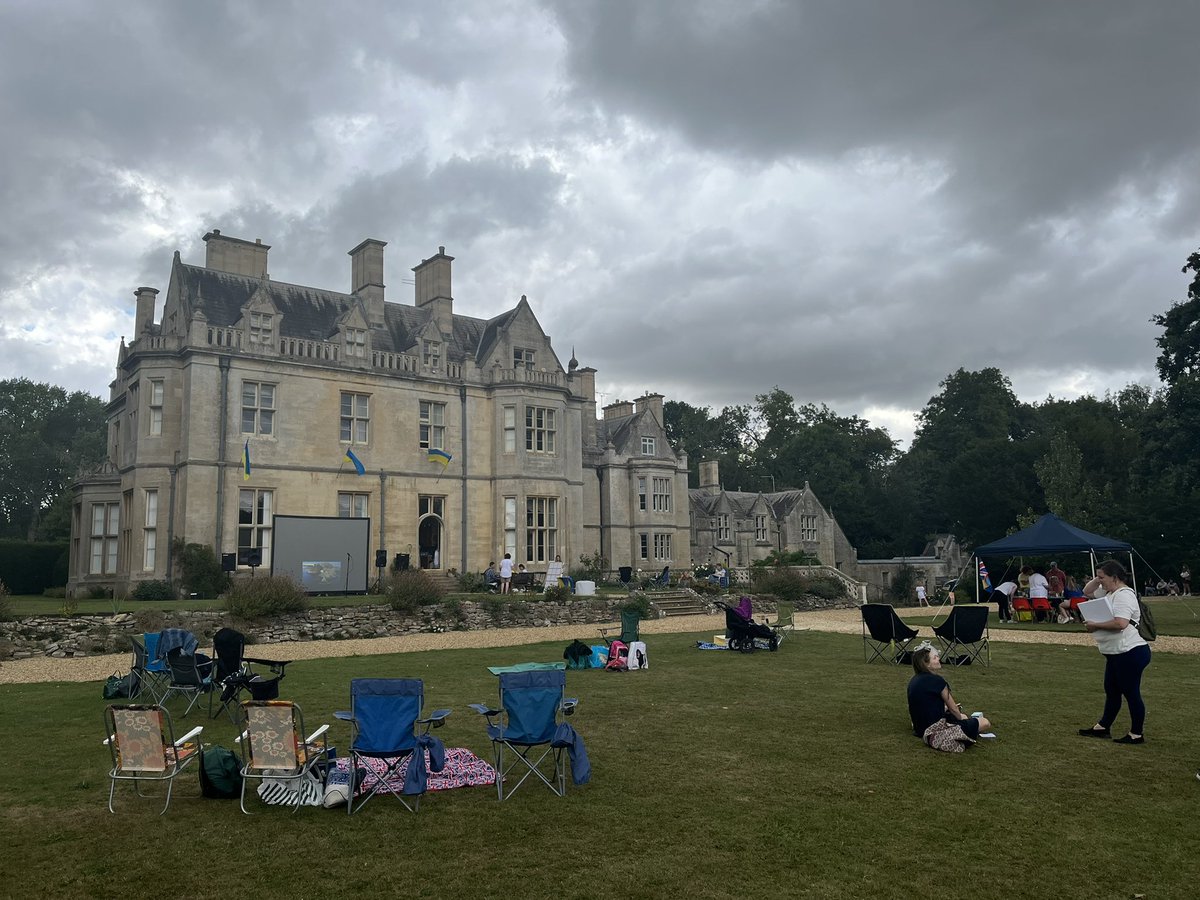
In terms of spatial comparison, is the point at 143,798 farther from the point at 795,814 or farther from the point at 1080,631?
the point at 1080,631

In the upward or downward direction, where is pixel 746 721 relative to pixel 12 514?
downward

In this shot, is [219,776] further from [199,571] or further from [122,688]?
[199,571]

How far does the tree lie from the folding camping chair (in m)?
54.1

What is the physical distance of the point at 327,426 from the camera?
30250mm

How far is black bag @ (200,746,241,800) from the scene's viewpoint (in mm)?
6793

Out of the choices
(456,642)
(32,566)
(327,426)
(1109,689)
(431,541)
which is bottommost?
(456,642)

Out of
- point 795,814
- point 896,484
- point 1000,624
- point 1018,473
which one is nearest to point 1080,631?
point 1000,624

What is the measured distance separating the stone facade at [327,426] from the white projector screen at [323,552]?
916 mm

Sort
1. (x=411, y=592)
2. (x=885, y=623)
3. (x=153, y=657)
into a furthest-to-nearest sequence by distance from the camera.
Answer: (x=411, y=592), (x=885, y=623), (x=153, y=657)

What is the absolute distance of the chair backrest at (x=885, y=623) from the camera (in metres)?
14.4

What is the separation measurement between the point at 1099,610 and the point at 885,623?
21.1 ft

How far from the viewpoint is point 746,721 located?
9.59m

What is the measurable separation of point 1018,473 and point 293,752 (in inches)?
2208

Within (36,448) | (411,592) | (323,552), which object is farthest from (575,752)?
(36,448)
